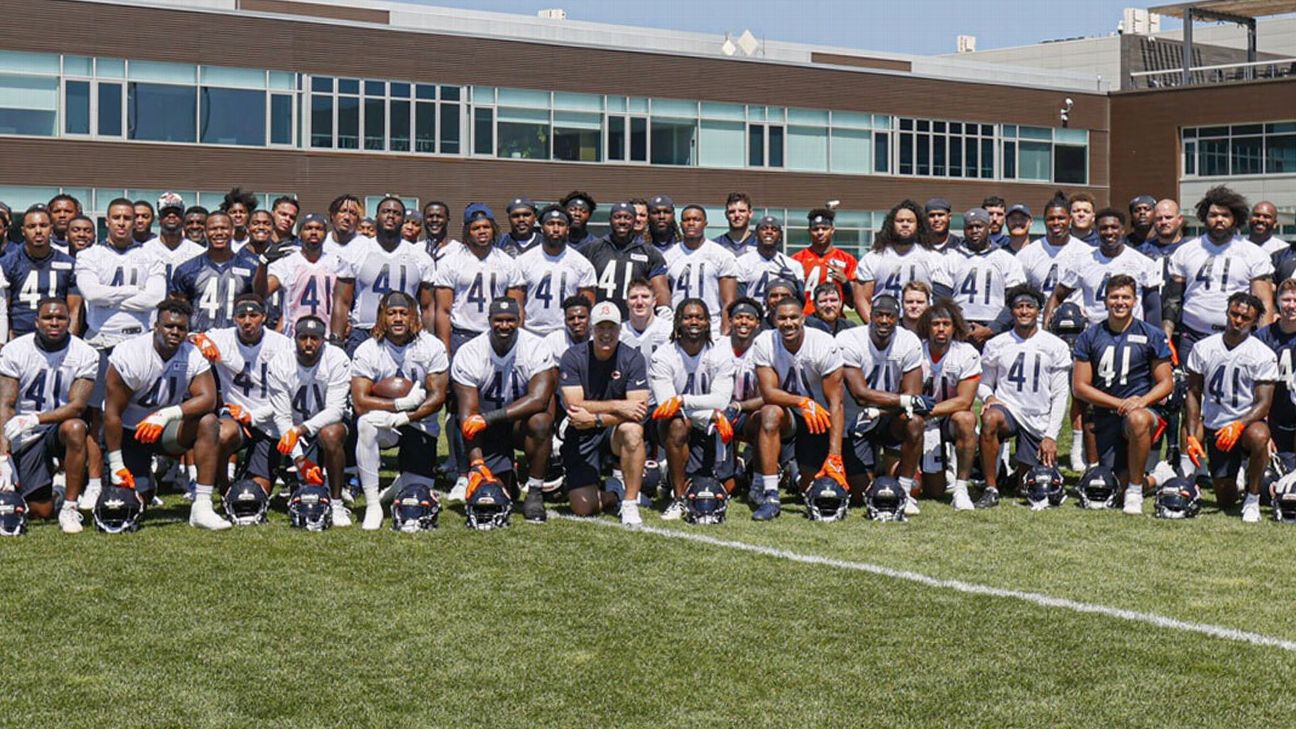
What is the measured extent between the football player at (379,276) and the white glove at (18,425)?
2539mm

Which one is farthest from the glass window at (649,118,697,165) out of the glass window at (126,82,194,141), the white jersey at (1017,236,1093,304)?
the white jersey at (1017,236,1093,304)

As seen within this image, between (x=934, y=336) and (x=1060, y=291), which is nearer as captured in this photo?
(x=934, y=336)

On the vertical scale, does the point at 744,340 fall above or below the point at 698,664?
above

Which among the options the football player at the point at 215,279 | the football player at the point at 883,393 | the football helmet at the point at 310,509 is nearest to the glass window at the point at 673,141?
the football player at the point at 215,279

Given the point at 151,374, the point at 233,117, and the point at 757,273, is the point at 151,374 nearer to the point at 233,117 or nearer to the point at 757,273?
the point at 757,273

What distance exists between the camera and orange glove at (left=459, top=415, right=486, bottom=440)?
929 cm

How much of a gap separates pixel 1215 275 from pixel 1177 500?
2.50 meters

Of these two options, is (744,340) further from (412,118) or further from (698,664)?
(412,118)

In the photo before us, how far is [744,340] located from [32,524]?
14.8 feet

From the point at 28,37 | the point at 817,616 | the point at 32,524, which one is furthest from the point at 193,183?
the point at 817,616

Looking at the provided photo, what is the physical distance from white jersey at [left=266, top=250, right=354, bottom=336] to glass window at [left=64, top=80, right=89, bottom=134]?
2387cm

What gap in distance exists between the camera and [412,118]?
121 feet

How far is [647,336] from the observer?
34.8 feet

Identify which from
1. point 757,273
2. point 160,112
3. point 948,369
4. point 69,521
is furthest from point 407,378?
point 160,112
